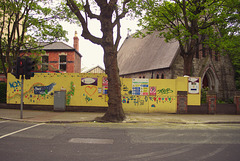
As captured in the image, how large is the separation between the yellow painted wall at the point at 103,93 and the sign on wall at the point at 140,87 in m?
0.19

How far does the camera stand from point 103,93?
12.8 meters

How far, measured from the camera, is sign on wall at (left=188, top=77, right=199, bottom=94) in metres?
12.8

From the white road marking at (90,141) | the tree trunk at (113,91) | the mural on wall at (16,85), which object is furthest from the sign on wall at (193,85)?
the mural on wall at (16,85)

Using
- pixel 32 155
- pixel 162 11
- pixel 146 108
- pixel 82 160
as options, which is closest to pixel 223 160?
pixel 82 160

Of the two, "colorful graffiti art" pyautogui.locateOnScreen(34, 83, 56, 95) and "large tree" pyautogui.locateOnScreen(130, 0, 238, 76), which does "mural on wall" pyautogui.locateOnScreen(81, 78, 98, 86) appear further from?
"large tree" pyautogui.locateOnScreen(130, 0, 238, 76)

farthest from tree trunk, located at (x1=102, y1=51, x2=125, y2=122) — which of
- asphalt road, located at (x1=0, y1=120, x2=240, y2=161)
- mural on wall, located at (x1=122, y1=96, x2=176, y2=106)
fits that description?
Result: mural on wall, located at (x1=122, y1=96, x2=176, y2=106)

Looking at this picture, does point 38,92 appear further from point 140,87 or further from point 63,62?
point 63,62

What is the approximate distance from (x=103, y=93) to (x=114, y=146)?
7.54 meters

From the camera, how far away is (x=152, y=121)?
9852 millimetres

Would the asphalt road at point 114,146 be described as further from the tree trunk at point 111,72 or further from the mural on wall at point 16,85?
the mural on wall at point 16,85

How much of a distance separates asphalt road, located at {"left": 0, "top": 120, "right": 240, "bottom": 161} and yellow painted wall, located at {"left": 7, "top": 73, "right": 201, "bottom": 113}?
18.2ft

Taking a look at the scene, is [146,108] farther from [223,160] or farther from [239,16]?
[239,16]

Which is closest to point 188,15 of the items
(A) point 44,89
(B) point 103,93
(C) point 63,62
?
(B) point 103,93

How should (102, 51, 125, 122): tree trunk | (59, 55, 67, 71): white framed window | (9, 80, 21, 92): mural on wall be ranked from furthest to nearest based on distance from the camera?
(59, 55, 67, 71): white framed window, (9, 80, 21, 92): mural on wall, (102, 51, 125, 122): tree trunk
